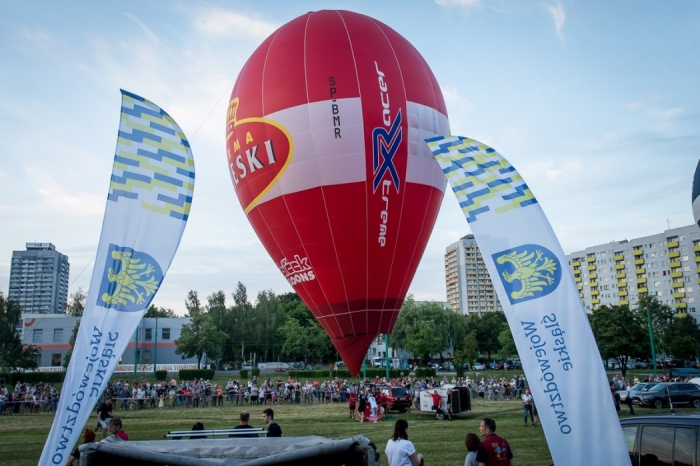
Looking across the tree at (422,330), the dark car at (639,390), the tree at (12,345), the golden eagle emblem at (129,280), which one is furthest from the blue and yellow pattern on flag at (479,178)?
the tree at (422,330)

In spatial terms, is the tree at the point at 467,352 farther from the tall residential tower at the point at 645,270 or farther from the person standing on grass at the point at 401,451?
the person standing on grass at the point at 401,451

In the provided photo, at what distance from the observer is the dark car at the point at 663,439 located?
6656mm

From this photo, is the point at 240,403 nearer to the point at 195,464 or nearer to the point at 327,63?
the point at 327,63

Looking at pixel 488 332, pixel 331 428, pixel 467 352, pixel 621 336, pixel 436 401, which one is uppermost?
pixel 488 332

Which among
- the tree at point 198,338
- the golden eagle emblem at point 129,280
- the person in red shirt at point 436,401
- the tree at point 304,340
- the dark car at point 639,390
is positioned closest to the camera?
the golden eagle emblem at point 129,280

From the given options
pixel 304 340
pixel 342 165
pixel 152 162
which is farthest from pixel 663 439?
pixel 304 340

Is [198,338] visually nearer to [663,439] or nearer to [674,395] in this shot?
[674,395]

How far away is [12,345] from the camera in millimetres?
58000

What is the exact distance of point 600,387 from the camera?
6652 mm

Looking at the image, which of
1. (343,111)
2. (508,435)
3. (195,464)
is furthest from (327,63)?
(195,464)

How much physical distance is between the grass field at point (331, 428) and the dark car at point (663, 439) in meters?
5.25

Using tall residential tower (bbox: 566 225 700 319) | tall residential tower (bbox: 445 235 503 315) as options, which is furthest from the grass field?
tall residential tower (bbox: 445 235 503 315)

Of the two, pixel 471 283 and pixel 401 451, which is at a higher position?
pixel 471 283

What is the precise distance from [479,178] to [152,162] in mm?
4681
